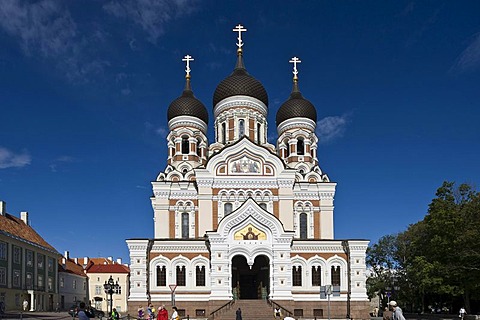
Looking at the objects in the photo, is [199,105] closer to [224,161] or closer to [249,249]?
[224,161]

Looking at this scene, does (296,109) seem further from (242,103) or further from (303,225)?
(303,225)

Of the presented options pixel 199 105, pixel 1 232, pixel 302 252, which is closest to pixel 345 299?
pixel 302 252

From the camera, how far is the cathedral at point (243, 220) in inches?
1631

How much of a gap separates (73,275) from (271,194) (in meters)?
33.2

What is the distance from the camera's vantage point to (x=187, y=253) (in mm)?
42312

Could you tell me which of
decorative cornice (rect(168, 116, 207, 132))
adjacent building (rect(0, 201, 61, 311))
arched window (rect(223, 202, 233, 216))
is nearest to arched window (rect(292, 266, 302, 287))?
arched window (rect(223, 202, 233, 216))

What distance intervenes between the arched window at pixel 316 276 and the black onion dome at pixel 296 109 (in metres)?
15.9

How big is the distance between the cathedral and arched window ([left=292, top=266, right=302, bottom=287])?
0.07m

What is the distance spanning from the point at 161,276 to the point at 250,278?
7.29 m

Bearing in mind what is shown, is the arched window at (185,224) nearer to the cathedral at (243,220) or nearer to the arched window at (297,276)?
the cathedral at (243,220)

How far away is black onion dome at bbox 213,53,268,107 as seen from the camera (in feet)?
167

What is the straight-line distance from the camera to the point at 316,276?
42.6 m

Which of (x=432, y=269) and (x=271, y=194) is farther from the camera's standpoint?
(x=271, y=194)

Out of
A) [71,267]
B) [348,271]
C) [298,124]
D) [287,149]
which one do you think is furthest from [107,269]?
[348,271]
